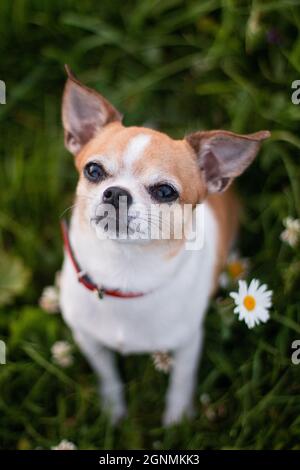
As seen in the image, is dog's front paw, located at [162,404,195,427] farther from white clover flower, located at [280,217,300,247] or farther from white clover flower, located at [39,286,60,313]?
white clover flower, located at [280,217,300,247]

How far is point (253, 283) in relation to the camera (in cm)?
227

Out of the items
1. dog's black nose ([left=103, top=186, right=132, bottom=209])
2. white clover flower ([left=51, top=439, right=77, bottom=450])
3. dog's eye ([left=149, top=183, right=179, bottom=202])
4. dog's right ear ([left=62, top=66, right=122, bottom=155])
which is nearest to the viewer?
dog's black nose ([left=103, top=186, right=132, bottom=209])

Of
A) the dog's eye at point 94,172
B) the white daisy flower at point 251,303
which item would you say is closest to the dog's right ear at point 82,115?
the dog's eye at point 94,172

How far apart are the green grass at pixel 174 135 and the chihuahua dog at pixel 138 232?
0.95 ft

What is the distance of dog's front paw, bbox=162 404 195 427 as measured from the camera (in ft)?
9.08

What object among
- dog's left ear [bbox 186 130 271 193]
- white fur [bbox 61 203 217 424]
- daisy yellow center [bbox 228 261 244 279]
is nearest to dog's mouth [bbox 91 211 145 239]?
white fur [bbox 61 203 217 424]

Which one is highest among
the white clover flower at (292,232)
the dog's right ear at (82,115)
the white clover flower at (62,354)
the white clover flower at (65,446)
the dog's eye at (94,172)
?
the dog's right ear at (82,115)

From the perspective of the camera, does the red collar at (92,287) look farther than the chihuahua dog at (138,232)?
Yes

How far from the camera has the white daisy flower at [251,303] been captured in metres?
2.21

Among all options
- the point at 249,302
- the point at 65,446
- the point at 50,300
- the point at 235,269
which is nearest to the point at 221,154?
the point at 249,302

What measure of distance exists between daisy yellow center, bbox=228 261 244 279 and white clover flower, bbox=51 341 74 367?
37.6 inches

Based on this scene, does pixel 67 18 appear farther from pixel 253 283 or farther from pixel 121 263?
pixel 253 283

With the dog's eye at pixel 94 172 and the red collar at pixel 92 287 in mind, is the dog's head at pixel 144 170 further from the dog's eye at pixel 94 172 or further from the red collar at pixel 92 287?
the red collar at pixel 92 287

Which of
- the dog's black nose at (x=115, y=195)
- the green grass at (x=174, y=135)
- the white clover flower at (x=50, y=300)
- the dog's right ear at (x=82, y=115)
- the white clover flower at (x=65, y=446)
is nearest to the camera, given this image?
the dog's black nose at (x=115, y=195)
